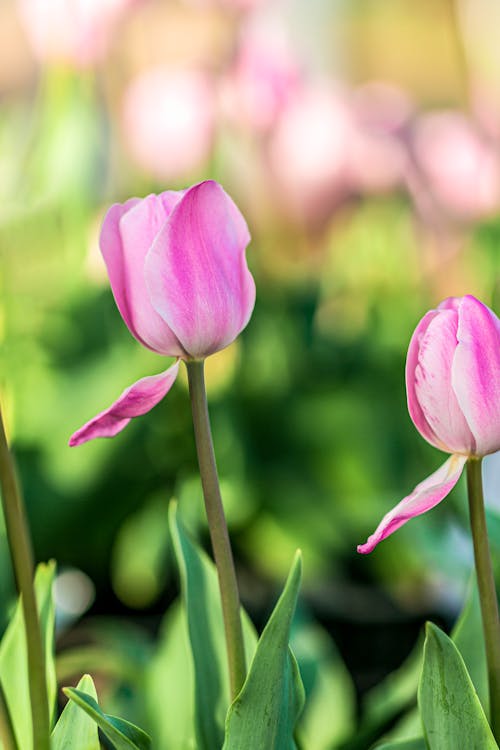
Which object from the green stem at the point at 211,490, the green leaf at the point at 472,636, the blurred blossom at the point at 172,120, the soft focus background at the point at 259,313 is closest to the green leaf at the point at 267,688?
the green stem at the point at 211,490

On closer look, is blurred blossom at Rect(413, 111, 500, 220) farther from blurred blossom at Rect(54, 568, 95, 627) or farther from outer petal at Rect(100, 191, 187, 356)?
outer petal at Rect(100, 191, 187, 356)

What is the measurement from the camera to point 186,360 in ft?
1.02

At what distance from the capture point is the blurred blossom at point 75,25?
3.50 ft

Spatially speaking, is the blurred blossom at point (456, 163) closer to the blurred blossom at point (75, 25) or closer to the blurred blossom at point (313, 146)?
the blurred blossom at point (313, 146)

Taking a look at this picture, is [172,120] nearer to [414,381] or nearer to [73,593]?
[73,593]

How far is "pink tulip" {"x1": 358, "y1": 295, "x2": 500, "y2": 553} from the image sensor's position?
29cm

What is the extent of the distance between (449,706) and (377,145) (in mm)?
872

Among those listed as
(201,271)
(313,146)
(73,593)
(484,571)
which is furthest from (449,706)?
(313,146)

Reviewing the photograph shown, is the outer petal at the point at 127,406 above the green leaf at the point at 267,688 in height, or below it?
above

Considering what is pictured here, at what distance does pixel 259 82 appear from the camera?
1.09 metres

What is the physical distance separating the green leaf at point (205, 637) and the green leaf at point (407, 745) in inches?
2.4

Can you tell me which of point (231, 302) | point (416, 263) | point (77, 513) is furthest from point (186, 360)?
point (416, 263)

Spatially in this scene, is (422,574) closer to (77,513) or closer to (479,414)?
(77,513)

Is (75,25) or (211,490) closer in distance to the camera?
(211,490)
